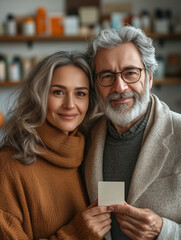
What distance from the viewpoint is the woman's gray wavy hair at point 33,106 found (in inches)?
52.4

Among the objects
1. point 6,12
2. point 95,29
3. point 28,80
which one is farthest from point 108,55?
point 6,12

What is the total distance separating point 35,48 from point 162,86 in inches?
56.9

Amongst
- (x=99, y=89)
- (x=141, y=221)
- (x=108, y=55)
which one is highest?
(x=108, y=55)

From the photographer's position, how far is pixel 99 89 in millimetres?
1445

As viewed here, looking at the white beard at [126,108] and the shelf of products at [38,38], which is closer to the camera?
the white beard at [126,108]

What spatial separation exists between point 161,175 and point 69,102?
1.52ft

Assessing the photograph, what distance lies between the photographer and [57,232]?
129cm

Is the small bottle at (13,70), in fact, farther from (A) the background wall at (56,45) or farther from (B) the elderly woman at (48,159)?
(B) the elderly woman at (48,159)

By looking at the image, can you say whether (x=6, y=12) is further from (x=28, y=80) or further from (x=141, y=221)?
(x=141, y=221)

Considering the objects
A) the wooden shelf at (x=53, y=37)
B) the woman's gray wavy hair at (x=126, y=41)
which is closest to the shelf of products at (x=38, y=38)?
the wooden shelf at (x=53, y=37)

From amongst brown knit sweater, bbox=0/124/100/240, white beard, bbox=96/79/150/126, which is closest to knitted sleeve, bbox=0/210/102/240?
brown knit sweater, bbox=0/124/100/240

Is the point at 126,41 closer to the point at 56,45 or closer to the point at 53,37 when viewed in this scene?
the point at 53,37

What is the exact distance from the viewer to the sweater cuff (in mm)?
1237

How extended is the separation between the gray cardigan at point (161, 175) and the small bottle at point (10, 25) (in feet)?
7.70
